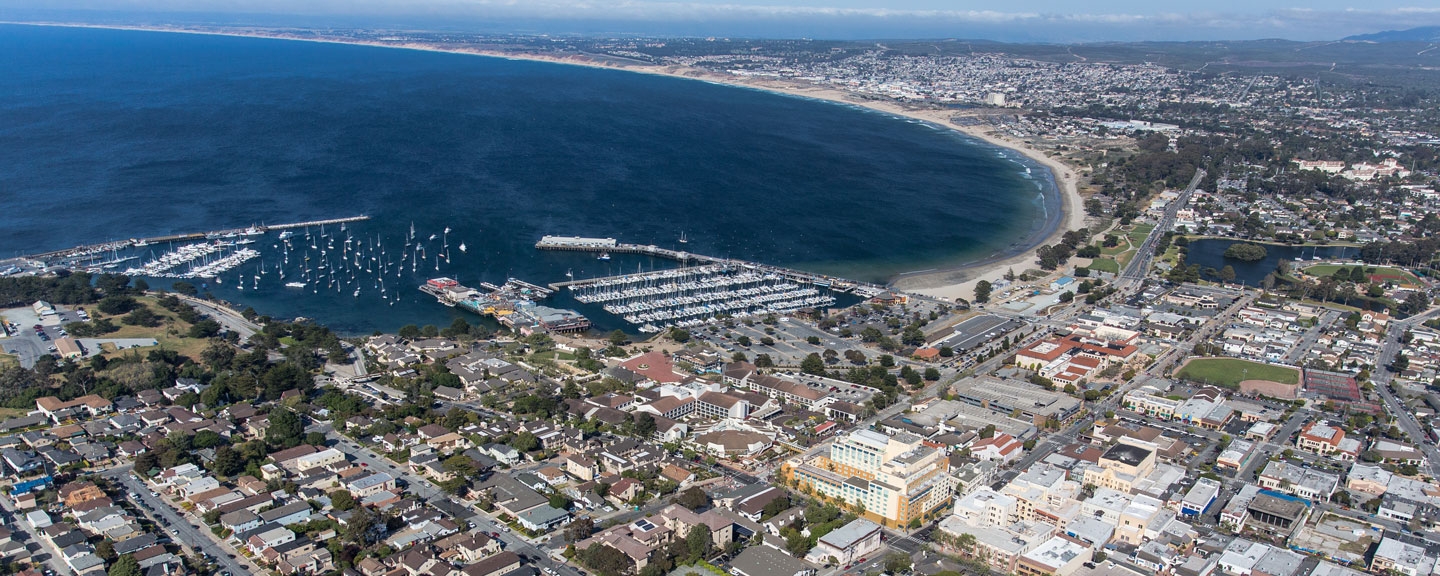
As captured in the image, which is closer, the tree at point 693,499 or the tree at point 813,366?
the tree at point 693,499

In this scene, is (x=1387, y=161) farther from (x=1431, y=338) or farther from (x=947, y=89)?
(x=947, y=89)

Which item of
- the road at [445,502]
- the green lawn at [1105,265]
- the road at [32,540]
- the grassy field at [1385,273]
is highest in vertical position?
the grassy field at [1385,273]

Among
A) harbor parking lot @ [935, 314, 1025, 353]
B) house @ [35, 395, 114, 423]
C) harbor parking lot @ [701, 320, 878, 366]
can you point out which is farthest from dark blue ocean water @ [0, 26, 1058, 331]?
house @ [35, 395, 114, 423]

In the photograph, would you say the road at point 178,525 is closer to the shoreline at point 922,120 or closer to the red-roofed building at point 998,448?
the red-roofed building at point 998,448

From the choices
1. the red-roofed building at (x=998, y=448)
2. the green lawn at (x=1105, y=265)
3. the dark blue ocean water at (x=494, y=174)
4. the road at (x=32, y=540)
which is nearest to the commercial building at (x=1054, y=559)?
the red-roofed building at (x=998, y=448)

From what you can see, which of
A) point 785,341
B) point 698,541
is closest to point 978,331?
point 785,341

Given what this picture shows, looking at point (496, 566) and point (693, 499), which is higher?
point (693, 499)

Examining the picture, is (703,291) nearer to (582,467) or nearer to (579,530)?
(582,467)

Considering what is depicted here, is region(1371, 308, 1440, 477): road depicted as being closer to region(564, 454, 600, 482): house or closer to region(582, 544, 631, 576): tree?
region(582, 544, 631, 576): tree
